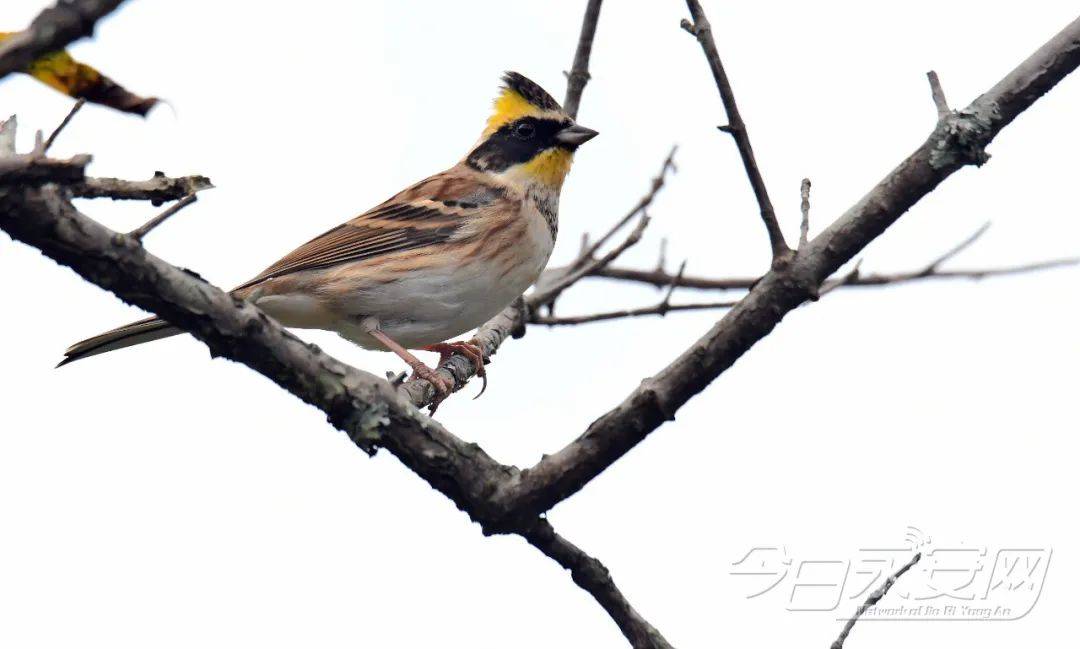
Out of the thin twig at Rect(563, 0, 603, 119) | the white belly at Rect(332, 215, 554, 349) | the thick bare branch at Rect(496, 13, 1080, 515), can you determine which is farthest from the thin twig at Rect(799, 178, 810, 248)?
the thin twig at Rect(563, 0, 603, 119)

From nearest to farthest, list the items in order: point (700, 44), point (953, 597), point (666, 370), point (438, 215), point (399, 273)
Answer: point (700, 44), point (666, 370), point (953, 597), point (399, 273), point (438, 215)

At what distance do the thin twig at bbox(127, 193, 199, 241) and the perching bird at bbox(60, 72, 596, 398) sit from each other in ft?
11.5

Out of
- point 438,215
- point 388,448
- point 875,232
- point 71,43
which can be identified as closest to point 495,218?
point 438,215

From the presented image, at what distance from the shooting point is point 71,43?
2.17 meters

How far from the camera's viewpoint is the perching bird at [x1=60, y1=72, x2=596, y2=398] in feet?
23.8

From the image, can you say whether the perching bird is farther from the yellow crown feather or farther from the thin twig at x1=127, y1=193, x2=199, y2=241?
the thin twig at x1=127, y1=193, x2=199, y2=241

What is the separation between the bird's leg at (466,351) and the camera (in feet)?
25.6

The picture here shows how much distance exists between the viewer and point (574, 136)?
26.5 feet

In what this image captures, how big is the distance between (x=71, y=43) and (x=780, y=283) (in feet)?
8.99

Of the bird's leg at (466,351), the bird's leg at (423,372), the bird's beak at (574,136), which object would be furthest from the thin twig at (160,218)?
the bird's beak at (574,136)

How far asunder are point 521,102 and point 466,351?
1939 millimetres

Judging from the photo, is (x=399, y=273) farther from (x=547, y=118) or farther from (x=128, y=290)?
(x=128, y=290)

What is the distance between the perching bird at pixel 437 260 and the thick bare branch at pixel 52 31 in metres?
5.00

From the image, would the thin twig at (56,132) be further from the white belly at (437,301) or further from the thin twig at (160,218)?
the white belly at (437,301)
